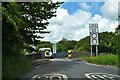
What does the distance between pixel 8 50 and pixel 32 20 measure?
16081 mm

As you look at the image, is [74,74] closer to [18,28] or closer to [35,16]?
[18,28]

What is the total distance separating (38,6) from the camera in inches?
1299

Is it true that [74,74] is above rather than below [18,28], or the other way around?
below

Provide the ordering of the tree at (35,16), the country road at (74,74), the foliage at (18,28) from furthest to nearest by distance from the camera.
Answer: the tree at (35,16) → the country road at (74,74) → the foliage at (18,28)

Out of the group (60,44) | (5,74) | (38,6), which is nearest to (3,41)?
(5,74)

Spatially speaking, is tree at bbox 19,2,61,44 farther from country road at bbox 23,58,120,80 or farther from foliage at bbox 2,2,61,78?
country road at bbox 23,58,120,80

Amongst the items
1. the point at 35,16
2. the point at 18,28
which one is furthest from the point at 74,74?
the point at 35,16

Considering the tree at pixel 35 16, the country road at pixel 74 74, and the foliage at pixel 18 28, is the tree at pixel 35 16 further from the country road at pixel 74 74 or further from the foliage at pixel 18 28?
the country road at pixel 74 74

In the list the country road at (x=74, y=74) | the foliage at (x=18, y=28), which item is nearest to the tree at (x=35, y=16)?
the foliage at (x=18, y=28)

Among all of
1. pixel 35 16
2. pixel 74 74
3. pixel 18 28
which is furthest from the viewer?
pixel 35 16

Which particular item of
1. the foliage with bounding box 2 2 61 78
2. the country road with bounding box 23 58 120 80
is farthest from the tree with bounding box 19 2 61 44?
the country road with bounding box 23 58 120 80

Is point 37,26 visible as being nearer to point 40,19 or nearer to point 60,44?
point 40,19

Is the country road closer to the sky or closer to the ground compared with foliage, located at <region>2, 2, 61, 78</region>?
closer to the ground

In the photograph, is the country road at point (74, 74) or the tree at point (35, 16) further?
the tree at point (35, 16)
